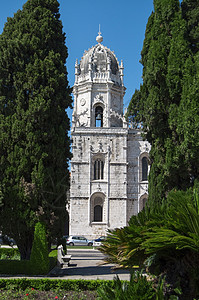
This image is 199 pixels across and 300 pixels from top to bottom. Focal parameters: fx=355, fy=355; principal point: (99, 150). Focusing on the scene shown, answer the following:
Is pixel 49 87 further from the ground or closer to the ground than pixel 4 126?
further from the ground

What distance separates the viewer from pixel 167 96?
1372cm

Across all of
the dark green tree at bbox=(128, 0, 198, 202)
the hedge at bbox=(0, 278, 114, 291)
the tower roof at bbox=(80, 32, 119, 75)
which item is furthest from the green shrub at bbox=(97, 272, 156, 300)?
the tower roof at bbox=(80, 32, 119, 75)

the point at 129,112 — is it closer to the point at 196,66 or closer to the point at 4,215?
the point at 196,66

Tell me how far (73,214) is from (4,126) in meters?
25.2

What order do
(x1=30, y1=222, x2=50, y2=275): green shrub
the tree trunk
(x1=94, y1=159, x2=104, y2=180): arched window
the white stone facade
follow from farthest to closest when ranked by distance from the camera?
1. (x1=94, y1=159, x2=104, y2=180): arched window
2. the white stone facade
3. the tree trunk
4. (x1=30, y1=222, x2=50, y2=275): green shrub

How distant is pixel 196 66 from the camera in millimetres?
12977

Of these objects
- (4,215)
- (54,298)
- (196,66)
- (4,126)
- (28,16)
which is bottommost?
(54,298)

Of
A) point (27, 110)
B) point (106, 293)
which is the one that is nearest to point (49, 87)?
point (27, 110)

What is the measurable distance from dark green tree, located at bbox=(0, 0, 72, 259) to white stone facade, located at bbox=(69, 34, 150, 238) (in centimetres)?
2312

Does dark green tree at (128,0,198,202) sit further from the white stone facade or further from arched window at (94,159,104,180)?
arched window at (94,159,104,180)

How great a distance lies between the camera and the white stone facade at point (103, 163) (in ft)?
131

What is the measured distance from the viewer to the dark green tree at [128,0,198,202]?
42.2 feet

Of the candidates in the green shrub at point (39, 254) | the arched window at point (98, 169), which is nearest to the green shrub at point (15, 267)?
the green shrub at point (39, 254)

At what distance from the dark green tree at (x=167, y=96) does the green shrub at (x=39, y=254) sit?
4.79m
